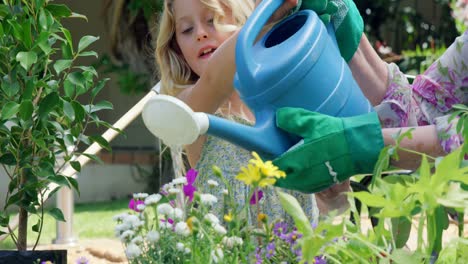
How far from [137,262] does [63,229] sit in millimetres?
3238

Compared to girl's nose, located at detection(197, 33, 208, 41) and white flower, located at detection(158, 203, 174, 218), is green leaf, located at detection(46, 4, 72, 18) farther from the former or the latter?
white flower, located at detection(158, 203, 174, 218)

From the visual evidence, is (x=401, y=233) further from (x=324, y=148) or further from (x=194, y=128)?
(x=194, y=128)

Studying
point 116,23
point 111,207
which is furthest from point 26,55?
point 116,23

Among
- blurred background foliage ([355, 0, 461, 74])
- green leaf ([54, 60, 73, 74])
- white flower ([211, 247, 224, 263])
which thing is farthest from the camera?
blurred background foliage ([355, 0, 461, 74])

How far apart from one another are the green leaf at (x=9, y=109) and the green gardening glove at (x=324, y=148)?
3.46 feet

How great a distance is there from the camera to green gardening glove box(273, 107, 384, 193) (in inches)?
57.0

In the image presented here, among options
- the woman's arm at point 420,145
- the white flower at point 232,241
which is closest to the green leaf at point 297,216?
the white flower at point 232,241

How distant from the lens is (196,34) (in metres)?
2.34

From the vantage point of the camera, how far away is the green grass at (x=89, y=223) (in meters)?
5.67

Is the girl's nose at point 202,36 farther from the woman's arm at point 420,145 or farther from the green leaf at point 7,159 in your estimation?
the woman's arm at point 420,145

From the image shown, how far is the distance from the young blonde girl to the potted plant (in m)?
0.21

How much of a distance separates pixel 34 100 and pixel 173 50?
42 centimetres

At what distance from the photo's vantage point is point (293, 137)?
1.50 m

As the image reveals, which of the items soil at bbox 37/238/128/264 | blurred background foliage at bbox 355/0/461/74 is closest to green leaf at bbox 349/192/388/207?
soil at bbox 37/238/128/264
